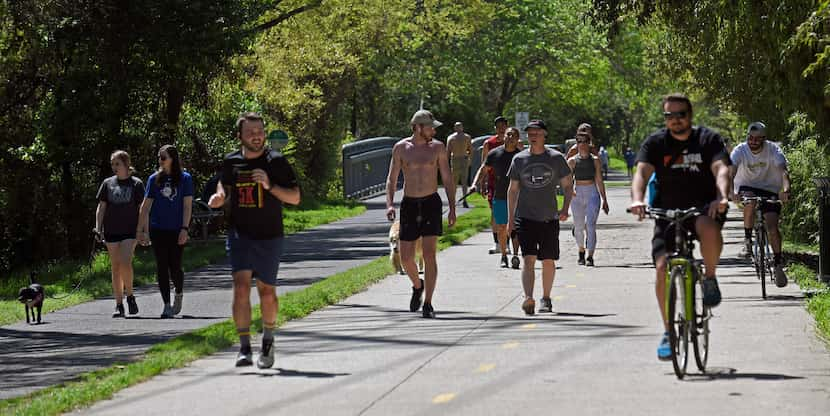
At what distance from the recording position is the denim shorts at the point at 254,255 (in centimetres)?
1025

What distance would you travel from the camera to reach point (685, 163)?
31.3 feet

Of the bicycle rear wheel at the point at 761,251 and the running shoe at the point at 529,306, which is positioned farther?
the bicycle rear wheel at the point at 761,251

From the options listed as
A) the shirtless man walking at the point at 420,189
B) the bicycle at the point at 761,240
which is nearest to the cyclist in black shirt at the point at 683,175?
the shirtless man walking at the point at 420,189

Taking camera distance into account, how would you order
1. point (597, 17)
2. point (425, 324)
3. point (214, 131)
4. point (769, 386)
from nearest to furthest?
1. point (769, 386)
2. point (425, 324)
3. point (597, 17)
4. point (214, 131)

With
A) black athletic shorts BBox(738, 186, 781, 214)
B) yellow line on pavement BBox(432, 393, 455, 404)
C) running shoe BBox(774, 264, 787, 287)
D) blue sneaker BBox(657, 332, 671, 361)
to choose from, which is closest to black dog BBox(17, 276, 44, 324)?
black athletic shorts BBox(738, 186, 781, 214)

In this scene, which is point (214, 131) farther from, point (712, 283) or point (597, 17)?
point (712, 283)

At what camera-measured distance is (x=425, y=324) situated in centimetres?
1287

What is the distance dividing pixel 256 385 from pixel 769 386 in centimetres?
310

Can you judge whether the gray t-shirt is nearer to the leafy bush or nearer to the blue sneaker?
the blue sneaker

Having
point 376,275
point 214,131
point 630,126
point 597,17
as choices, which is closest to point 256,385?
point 376,275

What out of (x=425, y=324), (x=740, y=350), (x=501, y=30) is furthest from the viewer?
(x=501, y=30)

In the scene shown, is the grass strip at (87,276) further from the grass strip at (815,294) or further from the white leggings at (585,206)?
the grass strip at (815,294)

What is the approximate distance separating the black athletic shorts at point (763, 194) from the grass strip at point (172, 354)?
164 inches

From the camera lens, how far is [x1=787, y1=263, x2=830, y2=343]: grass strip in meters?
11.6
